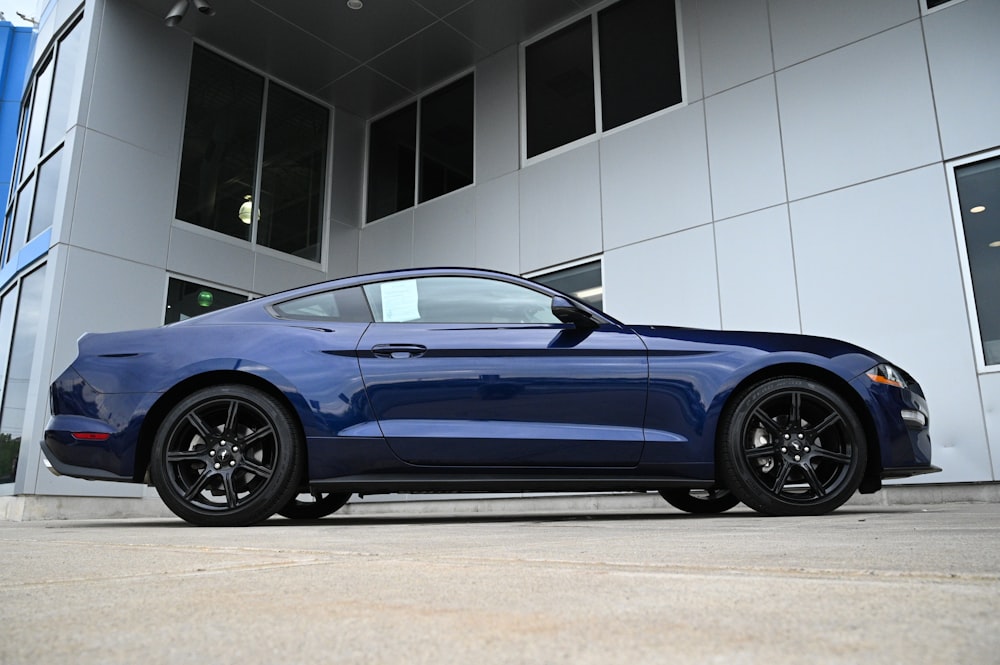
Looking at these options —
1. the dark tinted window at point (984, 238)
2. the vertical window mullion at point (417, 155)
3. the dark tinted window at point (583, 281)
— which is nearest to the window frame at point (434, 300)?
the dark tinted window at point (984, 238)

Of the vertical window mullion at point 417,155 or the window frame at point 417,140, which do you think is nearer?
the window frame at point 417,140

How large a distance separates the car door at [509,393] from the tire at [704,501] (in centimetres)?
128

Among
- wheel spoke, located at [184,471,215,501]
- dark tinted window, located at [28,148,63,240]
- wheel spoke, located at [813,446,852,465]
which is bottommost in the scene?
wheel spoke, located at [184,471,215,501]

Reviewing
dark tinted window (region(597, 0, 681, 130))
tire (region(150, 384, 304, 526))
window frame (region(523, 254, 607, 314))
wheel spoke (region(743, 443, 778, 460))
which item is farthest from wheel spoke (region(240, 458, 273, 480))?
dark tinted window (region(597, 0, 681, 130))

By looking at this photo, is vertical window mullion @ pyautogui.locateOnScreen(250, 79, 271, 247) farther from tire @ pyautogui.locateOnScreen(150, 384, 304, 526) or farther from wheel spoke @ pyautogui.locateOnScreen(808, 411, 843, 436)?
wheel spoke @ pyautogui.locateOnScreen(808, 411, 843, 436)

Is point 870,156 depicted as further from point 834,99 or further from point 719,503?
point 719,503

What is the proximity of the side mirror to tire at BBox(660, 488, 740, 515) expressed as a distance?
146 cm

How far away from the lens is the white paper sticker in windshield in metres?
3.91

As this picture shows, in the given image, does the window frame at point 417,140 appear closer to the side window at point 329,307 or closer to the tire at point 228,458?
the side window at point 329,307

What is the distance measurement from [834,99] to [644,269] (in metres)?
2.64

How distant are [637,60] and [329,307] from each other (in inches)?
280

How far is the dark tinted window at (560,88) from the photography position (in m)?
10.1

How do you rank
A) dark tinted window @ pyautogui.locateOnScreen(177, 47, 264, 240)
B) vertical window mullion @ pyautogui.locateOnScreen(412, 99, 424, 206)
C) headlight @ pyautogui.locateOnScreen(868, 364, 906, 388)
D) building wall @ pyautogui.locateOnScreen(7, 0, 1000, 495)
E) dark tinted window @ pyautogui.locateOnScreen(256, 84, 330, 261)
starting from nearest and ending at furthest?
headlight @ pyautogui.locateOnScreen(868, 364, 906, 388)
building wall @ pyautogui.locateOnScreen(7, 0, 1000, 495)
dark tinted window @ pyautogui.locateOnScreen(177, 47, 264, 240)
dark tinted window @ pyautogui.locateOnScreen(256, 84, 330, 261)
vertical window mullion @ pyautogui.locateOnScreen(412, 99, 424, 206)

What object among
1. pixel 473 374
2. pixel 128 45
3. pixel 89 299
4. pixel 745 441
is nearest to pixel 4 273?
pixel 89 299
